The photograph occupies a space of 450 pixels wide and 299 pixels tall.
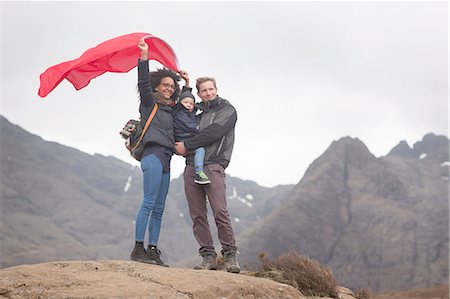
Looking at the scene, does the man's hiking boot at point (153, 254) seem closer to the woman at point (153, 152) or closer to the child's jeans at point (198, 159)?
the woman at point (153, 152)

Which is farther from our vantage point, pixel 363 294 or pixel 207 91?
pixel 363 294

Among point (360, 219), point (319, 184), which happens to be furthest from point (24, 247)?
point (360, 219)

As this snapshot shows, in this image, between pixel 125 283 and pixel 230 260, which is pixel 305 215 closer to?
pixel 230 260

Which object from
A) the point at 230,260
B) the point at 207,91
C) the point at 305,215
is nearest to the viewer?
the point at 230,260

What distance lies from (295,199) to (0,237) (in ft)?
160

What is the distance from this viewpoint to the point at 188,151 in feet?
20.3

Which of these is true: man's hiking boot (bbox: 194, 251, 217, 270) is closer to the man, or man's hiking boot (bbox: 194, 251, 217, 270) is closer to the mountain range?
the man

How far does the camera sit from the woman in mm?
5893

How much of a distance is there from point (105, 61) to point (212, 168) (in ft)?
8.52

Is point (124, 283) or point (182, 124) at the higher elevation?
point (182, 124)

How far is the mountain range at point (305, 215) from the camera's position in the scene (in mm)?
56938

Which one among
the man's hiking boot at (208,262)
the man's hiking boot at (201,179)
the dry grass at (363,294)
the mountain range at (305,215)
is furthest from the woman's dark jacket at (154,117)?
the mountain range at (305,215)

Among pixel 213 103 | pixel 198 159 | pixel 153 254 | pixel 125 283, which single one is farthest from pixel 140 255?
pixel 213 103

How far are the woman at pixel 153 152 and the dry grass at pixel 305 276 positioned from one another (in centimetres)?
177
